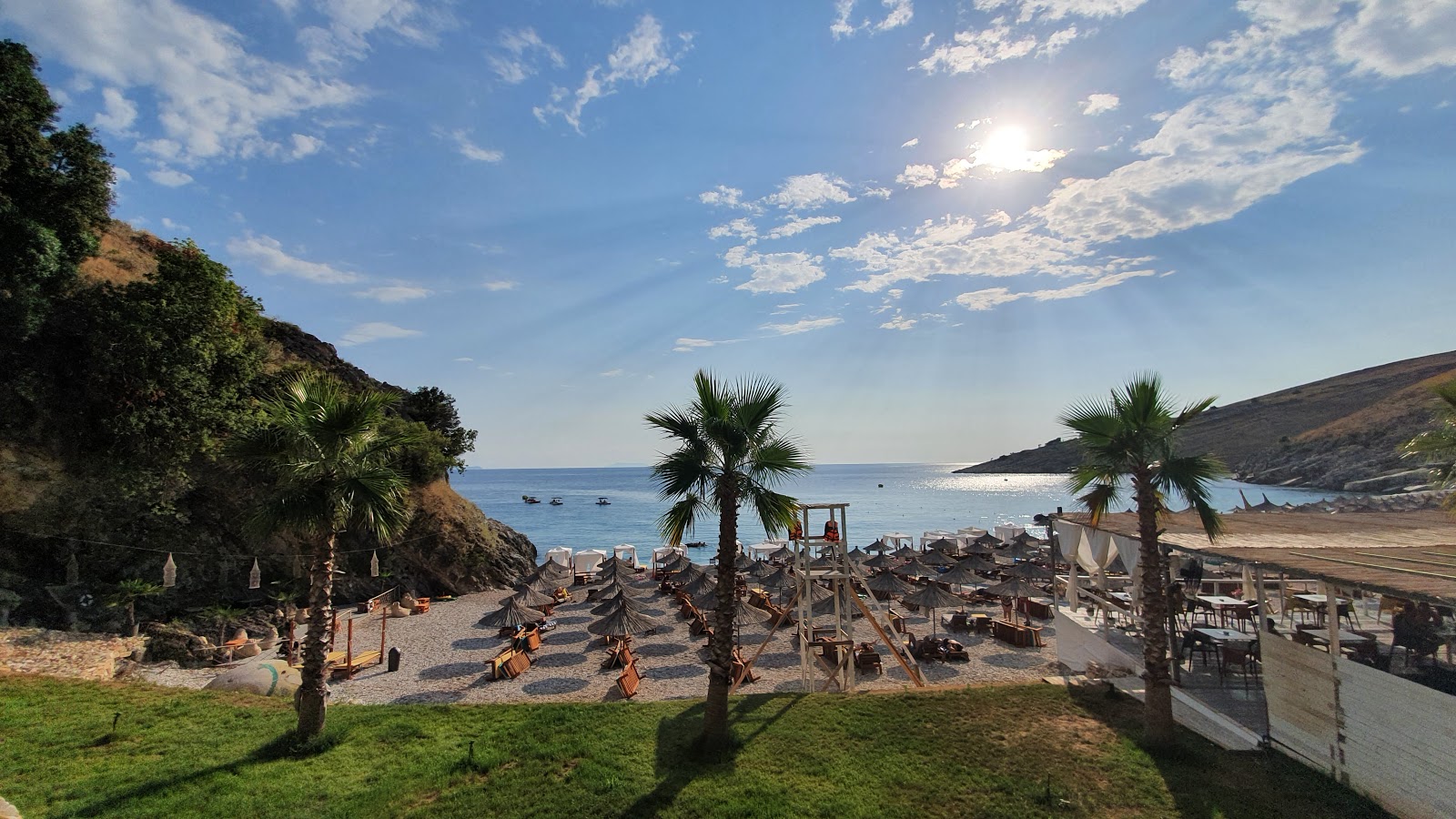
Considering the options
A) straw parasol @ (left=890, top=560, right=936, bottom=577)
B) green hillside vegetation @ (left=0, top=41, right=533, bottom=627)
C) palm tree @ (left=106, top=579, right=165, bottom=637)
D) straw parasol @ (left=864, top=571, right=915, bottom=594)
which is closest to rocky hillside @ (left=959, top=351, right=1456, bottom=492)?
straw parasol @ (left=890, top=560, right=936, bottom=577)

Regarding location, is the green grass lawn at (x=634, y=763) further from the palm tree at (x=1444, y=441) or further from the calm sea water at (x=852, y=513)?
the calm sea water at (x=852, y=513)

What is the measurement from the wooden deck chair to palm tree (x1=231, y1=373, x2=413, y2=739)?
710cm

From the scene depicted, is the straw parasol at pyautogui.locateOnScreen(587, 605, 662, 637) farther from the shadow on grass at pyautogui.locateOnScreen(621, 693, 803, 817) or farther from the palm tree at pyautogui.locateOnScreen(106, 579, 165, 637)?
the palm tree at pyautogui.locateOnScreen(106, 579, 165, 637)

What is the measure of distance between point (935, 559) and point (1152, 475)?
81.0 feet

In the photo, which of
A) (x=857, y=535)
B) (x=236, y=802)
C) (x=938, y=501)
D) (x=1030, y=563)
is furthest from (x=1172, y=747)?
(x=938, y=501)

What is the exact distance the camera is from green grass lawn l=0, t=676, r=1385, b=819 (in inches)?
354

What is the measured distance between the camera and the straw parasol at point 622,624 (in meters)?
18.5

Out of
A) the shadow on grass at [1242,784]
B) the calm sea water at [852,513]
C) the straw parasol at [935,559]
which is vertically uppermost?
the straw parasol at [935,559]

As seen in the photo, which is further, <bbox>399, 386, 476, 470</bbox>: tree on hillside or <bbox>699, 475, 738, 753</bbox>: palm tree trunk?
<bbox>399, 386, 476, 470</bbox>: tree on hillside

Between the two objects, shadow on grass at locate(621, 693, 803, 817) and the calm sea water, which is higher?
shadow on grass at locate(621, 693, 803, 817)

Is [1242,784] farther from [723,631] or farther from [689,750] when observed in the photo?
[689,750]

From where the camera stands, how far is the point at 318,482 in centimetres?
1069

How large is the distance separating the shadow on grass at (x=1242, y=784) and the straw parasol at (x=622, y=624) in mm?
12524

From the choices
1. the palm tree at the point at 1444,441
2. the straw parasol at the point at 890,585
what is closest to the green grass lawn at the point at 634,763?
the palm tree at the point at 1444,441
